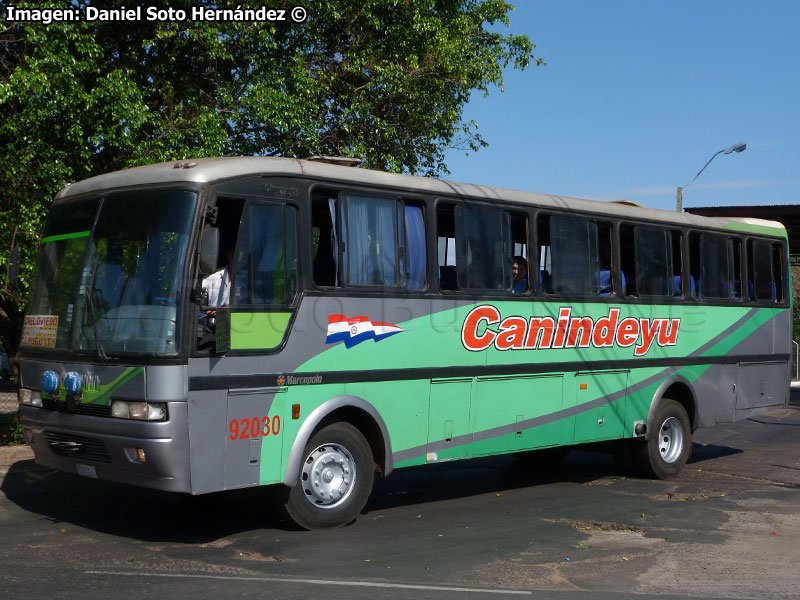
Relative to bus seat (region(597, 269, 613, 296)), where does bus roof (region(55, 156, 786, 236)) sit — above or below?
above

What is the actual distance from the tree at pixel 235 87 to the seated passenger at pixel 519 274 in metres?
5.16

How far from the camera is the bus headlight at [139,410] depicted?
7.94 meters

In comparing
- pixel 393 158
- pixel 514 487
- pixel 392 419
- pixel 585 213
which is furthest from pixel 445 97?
pixel 392 419

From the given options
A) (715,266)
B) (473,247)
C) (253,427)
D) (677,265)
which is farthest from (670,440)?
(253,427)

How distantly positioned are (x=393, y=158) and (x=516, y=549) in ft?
36.9

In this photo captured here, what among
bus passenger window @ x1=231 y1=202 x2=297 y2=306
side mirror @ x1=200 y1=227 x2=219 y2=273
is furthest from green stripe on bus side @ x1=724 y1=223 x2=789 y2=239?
side mirror @ x1=200 y1=227 x2=219 y2=273

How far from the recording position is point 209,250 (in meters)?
8.02

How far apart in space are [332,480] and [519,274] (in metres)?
3.32

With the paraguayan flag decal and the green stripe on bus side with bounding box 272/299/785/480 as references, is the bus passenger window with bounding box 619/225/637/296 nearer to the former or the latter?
the green stripe on bus side with bounding box 272/299/785/480

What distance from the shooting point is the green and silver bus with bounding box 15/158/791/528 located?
26.7 feet

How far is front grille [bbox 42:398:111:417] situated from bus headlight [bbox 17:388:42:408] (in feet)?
0.30

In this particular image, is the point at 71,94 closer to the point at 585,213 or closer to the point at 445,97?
the point at 585,213

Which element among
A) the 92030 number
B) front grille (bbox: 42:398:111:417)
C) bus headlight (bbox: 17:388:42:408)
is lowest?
the 92030 number

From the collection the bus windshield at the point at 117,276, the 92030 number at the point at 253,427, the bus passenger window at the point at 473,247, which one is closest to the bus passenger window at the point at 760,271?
the bus passenger window at the point at 473,247
